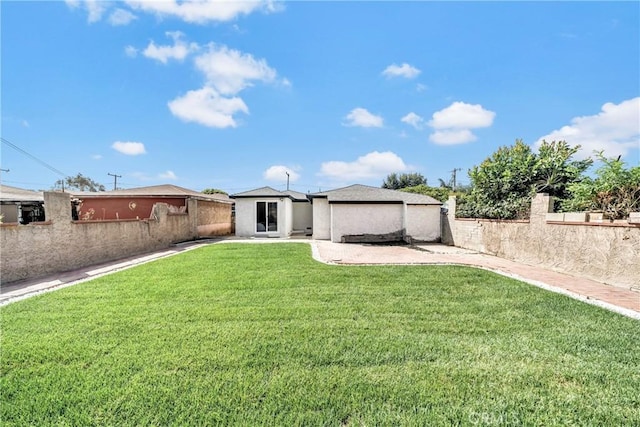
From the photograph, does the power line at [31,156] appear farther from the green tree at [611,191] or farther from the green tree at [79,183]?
the green tree at [611,191]

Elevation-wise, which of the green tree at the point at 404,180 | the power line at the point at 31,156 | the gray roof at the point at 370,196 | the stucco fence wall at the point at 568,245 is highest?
the power line at the point at 31,156

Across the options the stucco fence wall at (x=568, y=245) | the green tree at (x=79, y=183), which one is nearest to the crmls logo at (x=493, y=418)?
the stucco fence wall at (x=568, y=245)

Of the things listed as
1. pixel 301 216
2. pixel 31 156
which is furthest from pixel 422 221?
pixel 31 156

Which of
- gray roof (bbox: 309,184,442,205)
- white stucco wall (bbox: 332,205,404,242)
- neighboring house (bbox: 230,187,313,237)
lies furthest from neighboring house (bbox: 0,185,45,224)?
white stucco wall (bbox: 332,205,404,242)

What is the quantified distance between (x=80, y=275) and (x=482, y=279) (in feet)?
45.3

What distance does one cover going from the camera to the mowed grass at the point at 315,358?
10.2 ft

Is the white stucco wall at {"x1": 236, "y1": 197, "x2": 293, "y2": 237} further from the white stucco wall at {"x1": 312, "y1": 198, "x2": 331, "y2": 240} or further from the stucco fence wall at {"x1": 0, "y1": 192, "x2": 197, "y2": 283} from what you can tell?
the stucco fence wall at {"x1": 0, "y1": 192, "x2": 197, "y2": 283}

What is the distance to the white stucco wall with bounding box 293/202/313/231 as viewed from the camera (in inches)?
1104

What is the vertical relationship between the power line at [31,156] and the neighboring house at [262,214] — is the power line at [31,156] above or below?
above

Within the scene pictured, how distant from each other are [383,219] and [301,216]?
1082 centimetres

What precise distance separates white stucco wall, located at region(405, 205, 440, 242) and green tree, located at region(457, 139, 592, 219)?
2616 millimetres

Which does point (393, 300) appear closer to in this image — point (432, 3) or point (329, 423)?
point (329, 423)

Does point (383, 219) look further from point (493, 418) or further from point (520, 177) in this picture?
point (493, 418)

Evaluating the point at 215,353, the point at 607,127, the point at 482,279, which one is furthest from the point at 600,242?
the point at 215,353
